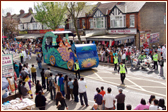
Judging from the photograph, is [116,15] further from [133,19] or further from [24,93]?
[24,93]

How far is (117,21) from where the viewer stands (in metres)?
28.0

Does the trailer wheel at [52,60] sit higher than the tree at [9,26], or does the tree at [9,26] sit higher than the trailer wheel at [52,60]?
the tree at [9,26]

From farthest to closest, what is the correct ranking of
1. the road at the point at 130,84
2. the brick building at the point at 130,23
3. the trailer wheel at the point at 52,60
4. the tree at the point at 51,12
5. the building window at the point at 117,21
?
the tree at the point at 51,12 → the building window at the point at 117,21 → the brick building at the point at 130,23 → the trailer wheel at the point at 52,60 → the road at the point at 130,84

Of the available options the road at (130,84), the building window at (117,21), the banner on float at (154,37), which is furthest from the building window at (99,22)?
the road at (130,84)

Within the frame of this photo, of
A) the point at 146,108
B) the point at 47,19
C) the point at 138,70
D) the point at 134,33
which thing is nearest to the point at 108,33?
the point at 134,33

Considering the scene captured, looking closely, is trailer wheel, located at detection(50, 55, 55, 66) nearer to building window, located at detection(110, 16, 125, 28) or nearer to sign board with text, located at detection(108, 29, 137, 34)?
sign board with text, located at detection(108, 29, 137, 34)

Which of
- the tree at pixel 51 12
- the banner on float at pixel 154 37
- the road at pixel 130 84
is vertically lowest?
the road at pixel 130 84

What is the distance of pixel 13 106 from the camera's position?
291 inches

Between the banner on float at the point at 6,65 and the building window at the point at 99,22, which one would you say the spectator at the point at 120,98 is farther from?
the building window at the point at 99,22

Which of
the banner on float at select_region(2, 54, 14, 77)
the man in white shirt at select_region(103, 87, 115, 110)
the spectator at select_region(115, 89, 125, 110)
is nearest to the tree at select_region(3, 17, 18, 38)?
the banner on float at select_region(2, 54, 14, 77)

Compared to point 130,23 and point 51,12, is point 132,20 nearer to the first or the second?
point 130,23

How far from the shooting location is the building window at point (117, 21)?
27059 mm

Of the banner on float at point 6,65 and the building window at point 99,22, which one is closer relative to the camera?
the banner on float at point 6,65

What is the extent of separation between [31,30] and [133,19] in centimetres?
2691
